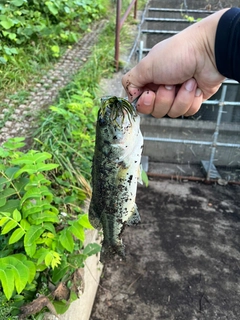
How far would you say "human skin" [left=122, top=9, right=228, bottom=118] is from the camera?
1669 mm

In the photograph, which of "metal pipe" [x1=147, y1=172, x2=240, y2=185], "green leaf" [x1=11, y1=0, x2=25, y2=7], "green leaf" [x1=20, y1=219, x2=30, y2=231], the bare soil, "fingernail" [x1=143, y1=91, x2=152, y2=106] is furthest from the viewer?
"metal pipe" [x1=147, y1=172, x2=240, y2=185]

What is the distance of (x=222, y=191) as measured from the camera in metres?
5.27

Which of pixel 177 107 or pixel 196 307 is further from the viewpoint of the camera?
pixel 196 307

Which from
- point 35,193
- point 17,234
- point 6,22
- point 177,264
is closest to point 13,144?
point 35,193

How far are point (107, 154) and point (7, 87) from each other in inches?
127

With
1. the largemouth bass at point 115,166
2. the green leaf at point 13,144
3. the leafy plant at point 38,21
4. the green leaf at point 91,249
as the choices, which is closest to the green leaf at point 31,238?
the largemouth bass at point 115,166

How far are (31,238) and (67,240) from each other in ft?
0.79

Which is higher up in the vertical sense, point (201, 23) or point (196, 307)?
point (201, 23)

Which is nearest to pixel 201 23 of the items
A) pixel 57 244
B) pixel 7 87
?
pixel 57 244

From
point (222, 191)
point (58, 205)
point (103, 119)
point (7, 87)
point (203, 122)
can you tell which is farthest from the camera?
point (203, 122)

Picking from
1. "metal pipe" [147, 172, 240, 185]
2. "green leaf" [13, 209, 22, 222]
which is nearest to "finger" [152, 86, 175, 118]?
"green leaf" [13, 209, 22, 222]

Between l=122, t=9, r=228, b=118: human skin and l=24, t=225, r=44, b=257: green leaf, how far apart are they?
1.06 m

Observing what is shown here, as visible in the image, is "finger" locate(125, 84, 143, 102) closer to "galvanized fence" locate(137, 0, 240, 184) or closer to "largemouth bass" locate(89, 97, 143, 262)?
"largemouth bass" locate(89, 97, 143, 262)

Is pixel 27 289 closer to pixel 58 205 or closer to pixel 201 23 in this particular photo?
pixel 58 205
